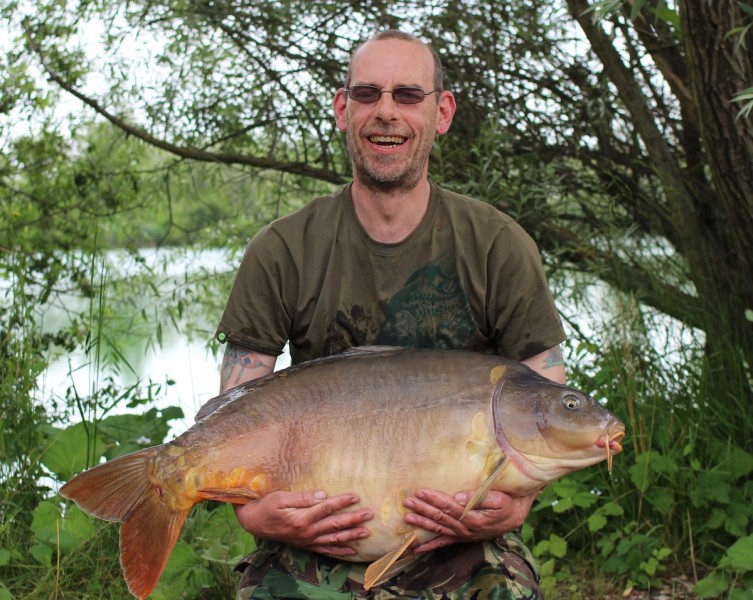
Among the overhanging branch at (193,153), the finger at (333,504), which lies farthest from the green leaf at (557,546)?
the overhanging branch at (193,153)

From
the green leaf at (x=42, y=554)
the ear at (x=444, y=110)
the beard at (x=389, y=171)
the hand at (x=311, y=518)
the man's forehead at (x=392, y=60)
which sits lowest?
the green leaf at (x=42, y=554)

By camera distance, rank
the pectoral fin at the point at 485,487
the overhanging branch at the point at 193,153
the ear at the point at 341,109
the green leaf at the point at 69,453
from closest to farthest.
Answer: the pectoral fin at the point at 485,487 < the ear at the point at 341,109 < the green leaf at the point at 69,453 < the overhanging branch at the point at 193,153

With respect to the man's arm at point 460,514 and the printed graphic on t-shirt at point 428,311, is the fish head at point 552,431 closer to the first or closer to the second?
the man's arm at point 460,514

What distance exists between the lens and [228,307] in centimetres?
246

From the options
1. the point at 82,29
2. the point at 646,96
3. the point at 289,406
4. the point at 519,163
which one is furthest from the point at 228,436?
the point at 82,29

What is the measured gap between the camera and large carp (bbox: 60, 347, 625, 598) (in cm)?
199

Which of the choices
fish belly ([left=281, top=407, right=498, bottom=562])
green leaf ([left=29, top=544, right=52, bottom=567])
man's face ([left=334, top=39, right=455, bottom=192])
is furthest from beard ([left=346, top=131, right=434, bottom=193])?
green leaf ([left=29, top=544, right=52, bottom=567])

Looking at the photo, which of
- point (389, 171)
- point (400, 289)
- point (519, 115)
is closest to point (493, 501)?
point (400, 289)

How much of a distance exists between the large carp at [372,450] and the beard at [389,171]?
54 cm

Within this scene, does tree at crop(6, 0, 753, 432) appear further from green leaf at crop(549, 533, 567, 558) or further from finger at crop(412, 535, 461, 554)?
finger at crop(412, 535, 461, 554)

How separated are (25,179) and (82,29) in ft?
2.70

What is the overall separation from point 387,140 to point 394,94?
0.41ft

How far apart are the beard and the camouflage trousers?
89 centimetres

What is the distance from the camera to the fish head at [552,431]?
1.98 meters
